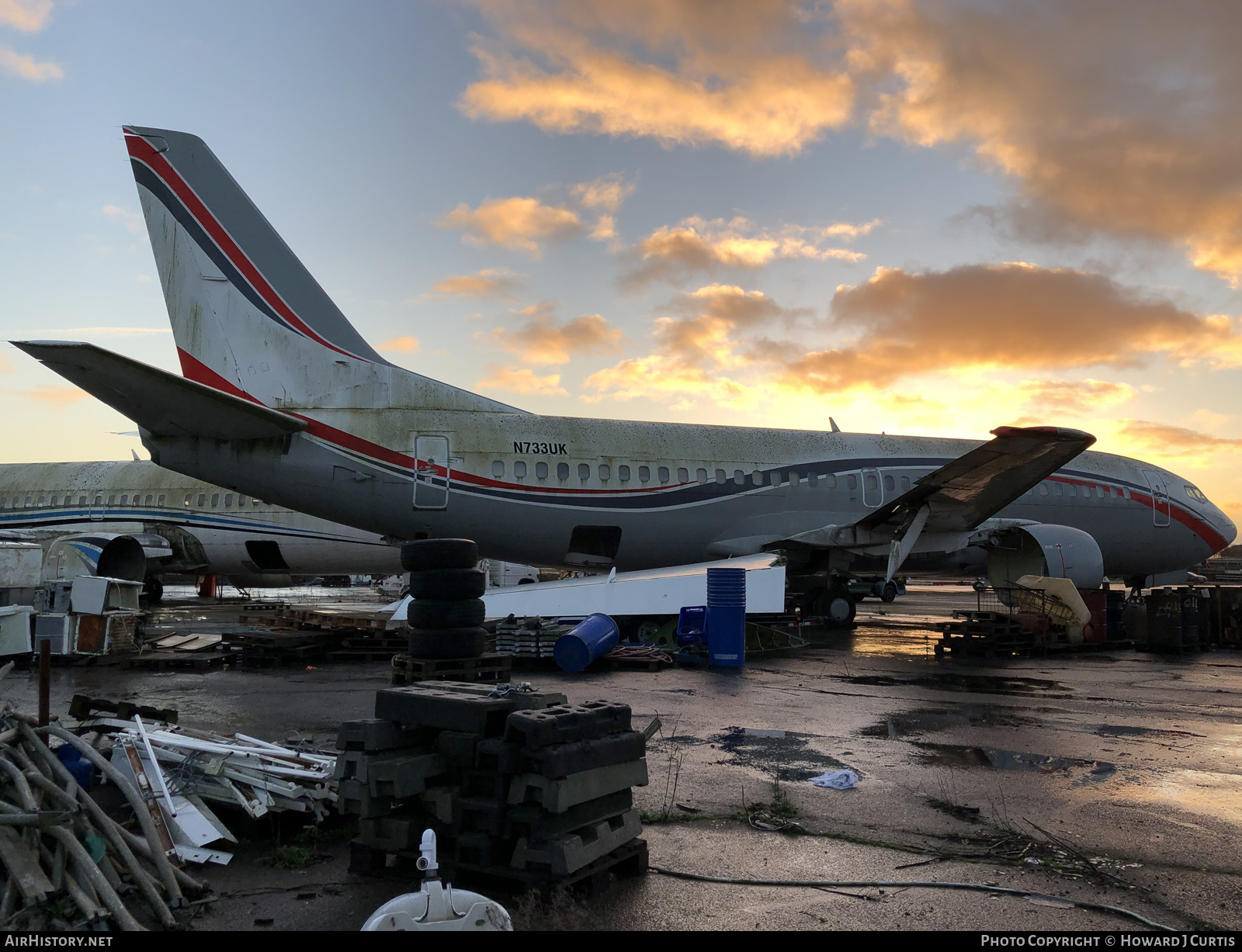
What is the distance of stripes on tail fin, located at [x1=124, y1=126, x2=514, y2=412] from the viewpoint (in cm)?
1500

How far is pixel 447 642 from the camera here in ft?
29.8

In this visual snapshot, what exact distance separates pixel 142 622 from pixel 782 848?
13.7 m

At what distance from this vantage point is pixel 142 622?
14.7 m

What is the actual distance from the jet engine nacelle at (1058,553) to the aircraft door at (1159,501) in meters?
5.74

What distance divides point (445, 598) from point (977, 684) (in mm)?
7172

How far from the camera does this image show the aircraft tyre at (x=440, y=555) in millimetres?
8898

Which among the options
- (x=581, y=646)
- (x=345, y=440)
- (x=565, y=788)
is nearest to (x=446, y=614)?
(x=581, y=646)

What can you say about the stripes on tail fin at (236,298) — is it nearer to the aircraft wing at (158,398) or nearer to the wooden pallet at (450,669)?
the aircraft wing at (158,398)

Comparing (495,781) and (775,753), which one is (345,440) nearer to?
(775,753)

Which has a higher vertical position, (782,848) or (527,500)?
(527,500)

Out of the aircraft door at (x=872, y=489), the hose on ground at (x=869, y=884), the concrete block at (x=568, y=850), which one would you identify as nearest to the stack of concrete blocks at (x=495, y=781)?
the concrete block at (x=568, y=850)
